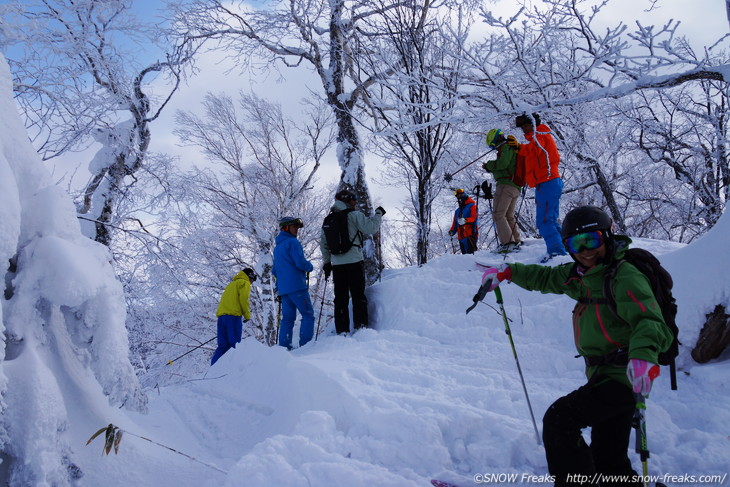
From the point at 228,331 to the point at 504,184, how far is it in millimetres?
5117

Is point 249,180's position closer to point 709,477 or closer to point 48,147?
point 48,147

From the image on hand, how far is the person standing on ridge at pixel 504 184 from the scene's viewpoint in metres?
5.56

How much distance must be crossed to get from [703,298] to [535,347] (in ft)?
4.78

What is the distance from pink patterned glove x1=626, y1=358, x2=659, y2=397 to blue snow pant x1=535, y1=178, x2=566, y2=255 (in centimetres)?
368

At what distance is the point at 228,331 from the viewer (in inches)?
268

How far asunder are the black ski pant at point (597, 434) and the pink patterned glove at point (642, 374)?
27 cm

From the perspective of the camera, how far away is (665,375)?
3.19 m

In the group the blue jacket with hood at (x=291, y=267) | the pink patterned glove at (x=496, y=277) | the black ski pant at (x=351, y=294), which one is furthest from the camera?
the blue jacket with hood at (x=291, y=267)

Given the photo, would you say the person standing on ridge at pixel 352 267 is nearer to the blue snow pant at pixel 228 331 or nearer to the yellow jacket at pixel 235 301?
the yellow jacket at pixel 235 301

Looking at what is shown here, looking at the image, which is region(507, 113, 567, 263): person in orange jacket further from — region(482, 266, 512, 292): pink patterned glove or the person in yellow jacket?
the person in yellow jacket

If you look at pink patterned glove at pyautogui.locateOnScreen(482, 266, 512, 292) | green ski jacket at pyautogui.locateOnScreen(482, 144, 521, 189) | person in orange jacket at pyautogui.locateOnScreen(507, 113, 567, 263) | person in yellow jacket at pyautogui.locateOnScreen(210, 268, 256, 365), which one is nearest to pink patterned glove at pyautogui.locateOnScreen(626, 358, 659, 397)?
pink patterned glove at pyautogui.locateOnScreen(482, 266, 512, 292)

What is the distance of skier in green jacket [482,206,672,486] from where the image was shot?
1.83 meters

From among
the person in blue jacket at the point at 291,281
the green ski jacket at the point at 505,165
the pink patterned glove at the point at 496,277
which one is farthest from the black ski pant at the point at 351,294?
the pink patterned glove at the point at 496,277

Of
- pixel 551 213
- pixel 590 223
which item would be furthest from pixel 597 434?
pixel 551 213
